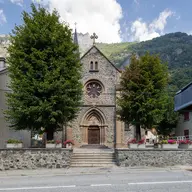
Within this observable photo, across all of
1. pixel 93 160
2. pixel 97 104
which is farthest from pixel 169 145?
pixel 97 104

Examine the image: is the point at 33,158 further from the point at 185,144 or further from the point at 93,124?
the point at 93,124

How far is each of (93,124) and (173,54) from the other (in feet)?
277

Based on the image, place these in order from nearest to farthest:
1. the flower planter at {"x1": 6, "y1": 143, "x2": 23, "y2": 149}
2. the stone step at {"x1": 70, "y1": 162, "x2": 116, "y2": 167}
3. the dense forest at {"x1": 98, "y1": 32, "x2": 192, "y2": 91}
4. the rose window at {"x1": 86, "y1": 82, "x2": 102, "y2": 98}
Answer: the flower planter at {"x1": 6, "y1": 143, "x2": 23, "y2": 149} → the stone step at {"x1": 70, "y1": 162, "x2": 116, "y2": 167} → the rose window at {"x1": 86, "y1": 82, "x2": 102, "y2": 98} → the dense forest at {"x1": 98, "y1": 32, "x2": 192, "y2": 91}

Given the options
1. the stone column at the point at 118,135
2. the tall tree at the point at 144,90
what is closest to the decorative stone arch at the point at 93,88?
the stone column at the point at 118,135

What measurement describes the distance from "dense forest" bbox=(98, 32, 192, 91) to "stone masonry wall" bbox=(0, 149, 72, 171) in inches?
1046

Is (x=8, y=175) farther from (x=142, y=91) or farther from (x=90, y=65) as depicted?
(x=90, y=65)

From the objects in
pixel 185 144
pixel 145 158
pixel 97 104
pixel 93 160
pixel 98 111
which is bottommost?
pixel 93 160

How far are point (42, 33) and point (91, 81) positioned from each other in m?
12.0

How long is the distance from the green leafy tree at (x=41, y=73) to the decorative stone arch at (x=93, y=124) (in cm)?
978

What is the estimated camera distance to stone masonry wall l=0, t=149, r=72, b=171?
1437 cm

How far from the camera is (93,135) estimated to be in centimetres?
2633

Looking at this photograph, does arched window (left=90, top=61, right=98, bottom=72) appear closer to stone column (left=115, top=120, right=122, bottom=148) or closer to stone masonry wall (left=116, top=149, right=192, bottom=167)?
stone column (left=115, top=120, right=122, bottom=148)

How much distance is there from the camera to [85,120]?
25797 millimetres

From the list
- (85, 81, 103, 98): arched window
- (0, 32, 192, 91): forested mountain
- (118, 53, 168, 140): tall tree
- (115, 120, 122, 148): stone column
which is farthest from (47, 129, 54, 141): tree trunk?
(0, 32, 192, 91): forested mountain
